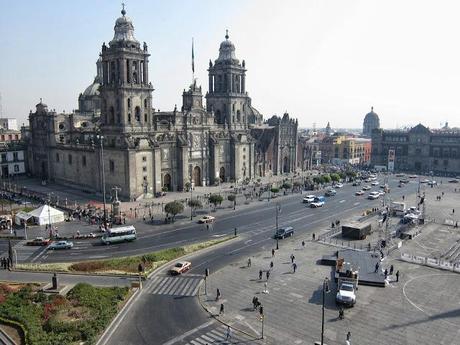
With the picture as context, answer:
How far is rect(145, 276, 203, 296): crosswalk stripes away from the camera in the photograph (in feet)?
143

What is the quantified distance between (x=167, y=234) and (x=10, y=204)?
36143mm

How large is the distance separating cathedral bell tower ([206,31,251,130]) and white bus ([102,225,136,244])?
60116mm

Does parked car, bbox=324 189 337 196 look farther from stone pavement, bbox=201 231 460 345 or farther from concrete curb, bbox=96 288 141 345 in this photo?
concrete curb, bbox=96 288 141 345

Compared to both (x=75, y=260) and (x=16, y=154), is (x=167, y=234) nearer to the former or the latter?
(x=75, y=260)

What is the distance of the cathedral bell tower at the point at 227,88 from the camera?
116 metres

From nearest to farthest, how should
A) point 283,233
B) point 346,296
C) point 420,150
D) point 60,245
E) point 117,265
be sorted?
1. point 346,296
2. point 117,265
3. point 60,245
4. point 283,233
5. point 420,150

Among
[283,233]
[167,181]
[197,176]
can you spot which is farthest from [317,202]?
[167,181]

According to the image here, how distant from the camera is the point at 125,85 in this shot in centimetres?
8844

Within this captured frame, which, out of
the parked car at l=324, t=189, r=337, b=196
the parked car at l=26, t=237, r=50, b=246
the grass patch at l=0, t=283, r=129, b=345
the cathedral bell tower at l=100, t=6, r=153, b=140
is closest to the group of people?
the grass patch at l=0, t=283, r=129, b=345

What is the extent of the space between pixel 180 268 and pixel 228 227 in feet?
70.0

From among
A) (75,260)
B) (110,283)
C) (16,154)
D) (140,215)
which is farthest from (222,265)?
(16,154)

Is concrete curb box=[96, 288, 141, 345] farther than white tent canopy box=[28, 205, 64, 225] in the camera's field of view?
No

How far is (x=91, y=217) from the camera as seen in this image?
7294cm

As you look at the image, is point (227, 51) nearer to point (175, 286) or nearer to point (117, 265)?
point (117, 265)
